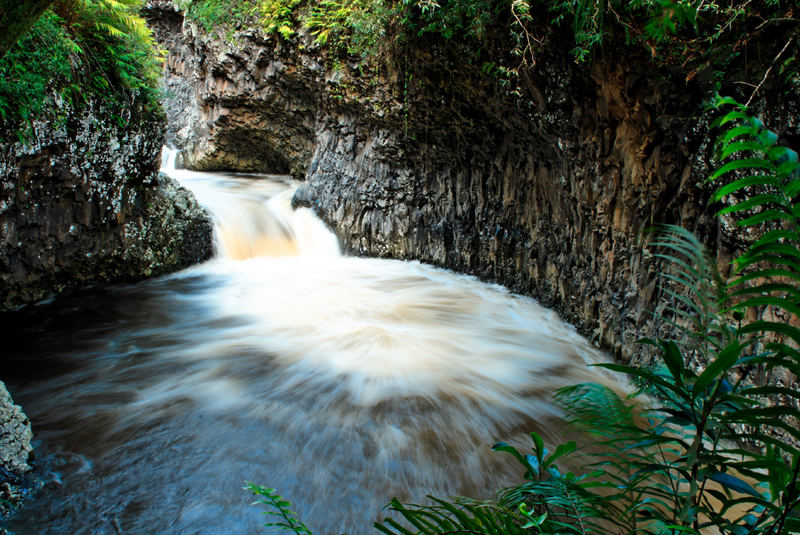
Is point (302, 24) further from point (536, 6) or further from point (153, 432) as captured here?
point (153, 432)

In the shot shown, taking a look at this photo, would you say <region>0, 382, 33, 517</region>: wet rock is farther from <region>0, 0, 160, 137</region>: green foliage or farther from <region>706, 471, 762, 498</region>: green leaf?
<region>0, 0, 160, 137</region>: green foliage

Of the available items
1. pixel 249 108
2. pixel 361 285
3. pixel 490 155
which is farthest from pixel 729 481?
pixel 249 108

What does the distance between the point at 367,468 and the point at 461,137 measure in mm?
4941

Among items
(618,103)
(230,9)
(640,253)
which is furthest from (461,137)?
(230,9)

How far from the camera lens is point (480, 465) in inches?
98.9

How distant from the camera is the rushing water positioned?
216cm

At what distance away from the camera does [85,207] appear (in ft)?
16.1

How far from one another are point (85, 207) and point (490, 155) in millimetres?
5111

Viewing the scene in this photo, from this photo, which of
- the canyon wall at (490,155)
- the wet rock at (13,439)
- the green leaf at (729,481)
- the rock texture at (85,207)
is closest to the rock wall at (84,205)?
the rock texture at (85,207)

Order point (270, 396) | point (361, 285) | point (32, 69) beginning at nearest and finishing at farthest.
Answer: point (270, 396)
point (32, 69)
point (361, 285)

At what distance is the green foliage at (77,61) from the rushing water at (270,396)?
2.23 m

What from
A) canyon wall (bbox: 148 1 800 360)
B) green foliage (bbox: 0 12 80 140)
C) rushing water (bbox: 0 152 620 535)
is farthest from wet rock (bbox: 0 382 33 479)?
canyon wall (bbox: 148 1 800 360)

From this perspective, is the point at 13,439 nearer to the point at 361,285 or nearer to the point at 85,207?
the point at 85,207

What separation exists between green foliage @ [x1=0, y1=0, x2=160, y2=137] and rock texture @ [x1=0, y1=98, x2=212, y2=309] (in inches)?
9.6
